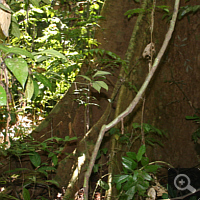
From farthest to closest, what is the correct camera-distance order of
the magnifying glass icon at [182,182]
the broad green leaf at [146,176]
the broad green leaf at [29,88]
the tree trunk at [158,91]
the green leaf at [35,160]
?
the tree trunk at [158,91] < the magnifying glass icon at [182,182] < the green leaf at [35,160] < the broad green leaf at [146,176] < the broad green leaf at [29,88]

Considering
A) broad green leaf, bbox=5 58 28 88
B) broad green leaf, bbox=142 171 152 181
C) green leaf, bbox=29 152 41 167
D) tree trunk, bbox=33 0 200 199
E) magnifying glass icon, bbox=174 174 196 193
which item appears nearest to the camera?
broad green leaf, bbox=5 58 28 88

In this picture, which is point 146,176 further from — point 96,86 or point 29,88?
point 29,88

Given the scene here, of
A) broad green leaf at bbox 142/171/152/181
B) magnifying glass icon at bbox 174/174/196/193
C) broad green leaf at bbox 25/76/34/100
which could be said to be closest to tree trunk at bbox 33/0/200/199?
magnifying glass icon at bbox 174/174/196/193

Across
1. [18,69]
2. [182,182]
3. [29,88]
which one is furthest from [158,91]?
[18,69]

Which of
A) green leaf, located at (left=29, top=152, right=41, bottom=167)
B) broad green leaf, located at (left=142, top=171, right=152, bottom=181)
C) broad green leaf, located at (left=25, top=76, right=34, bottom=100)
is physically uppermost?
broad green leaf, located at (left=25, top=76, right=34, bottom=100)

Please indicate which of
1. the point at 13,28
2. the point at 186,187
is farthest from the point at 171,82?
the point at 13,28

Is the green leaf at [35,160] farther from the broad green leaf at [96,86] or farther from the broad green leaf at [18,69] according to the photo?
the broad green leaf at [18,69]

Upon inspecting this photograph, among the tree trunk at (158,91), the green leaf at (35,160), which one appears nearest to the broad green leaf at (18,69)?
the green leaf at (35,160)

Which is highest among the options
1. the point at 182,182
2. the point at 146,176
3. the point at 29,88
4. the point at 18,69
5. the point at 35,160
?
the point at 18,69

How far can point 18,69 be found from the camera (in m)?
0.64

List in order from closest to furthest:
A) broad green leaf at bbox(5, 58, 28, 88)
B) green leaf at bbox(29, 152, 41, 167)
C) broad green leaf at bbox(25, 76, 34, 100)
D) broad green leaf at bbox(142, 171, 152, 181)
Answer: broad green leaf at bbox(5, 58, 28, 88)
broad green leaf at bbox(25, 76, 34, 100)
broad green leaf at bbox(142, 171, 152, 181)
green leaf at bbox(29, 152, 41, 167)

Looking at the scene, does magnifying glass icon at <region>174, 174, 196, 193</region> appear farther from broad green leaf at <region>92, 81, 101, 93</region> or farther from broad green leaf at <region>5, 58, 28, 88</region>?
broad green leaf at <region>5, 58, 28, 88</region>

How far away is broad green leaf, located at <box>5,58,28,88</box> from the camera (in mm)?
632

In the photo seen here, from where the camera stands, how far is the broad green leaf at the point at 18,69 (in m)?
0.63
